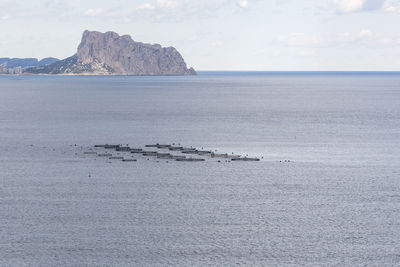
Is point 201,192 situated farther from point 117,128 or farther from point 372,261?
point 117,128

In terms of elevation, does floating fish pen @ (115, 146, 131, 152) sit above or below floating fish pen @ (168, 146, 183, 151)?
below

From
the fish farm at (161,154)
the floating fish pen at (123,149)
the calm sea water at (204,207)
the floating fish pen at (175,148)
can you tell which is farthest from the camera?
the floating fish pen at (175,148)

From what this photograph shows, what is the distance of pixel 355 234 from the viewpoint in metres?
80.6

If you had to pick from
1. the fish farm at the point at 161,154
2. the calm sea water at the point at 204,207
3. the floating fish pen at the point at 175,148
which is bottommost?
the calm sea water at the point at 204,207

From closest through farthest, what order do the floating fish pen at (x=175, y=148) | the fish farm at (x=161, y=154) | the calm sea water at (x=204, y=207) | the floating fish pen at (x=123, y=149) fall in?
the calm sea water at (x=204, y=207)
the fish farm at (x=161, y=154)
the floating fish pen at (x=123, y=149)
the floating fish pen at (x=175, y=148)

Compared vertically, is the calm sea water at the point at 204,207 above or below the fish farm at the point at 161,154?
below

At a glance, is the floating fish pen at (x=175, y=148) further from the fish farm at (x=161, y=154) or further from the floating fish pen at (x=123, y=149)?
the floating fish pen at (x=123, y=149)

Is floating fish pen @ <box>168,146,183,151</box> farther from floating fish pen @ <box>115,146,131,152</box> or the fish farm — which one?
floating fish pen @ <box>115,146,131,152</box>

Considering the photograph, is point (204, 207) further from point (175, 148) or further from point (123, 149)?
point (123, 149)

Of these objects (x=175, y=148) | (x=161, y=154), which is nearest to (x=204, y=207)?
(x=161, y=154)

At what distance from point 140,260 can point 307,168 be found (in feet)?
194

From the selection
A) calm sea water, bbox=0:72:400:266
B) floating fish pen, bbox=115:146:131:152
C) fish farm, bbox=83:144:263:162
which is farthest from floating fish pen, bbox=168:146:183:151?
calm sea water, bbox=0:72:400:266

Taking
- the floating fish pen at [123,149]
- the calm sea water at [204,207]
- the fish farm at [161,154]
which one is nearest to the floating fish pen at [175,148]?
the fish farm at [161,154]

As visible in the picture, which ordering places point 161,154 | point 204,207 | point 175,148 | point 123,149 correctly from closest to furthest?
point 204,207 < point 161,154 < point 123,149 < point 175,148
